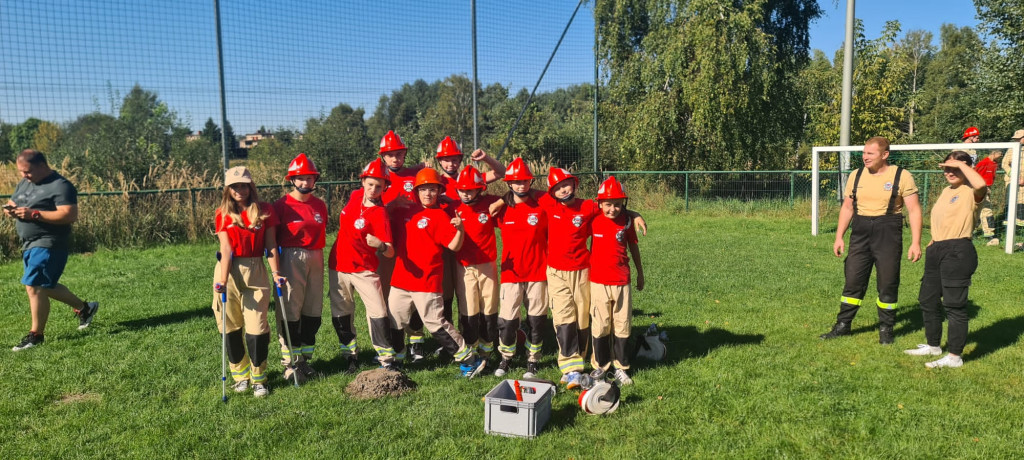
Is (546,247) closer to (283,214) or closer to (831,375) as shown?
(283,214)

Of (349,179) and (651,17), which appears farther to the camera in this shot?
(651,17)

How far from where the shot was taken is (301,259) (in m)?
5.34

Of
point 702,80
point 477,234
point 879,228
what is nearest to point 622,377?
point 477,234

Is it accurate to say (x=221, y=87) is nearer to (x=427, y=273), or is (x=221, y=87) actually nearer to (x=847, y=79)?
(x=427, y=273)

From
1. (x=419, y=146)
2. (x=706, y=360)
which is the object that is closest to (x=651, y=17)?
(x=419, y=146)

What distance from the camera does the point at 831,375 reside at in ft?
17.7

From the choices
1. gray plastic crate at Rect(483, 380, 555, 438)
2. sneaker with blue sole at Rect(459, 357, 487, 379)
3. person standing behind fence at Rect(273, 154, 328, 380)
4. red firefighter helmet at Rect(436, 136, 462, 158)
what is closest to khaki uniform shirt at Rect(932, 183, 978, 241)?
gray plastic crate at Rect(483, 380, 555, 438)

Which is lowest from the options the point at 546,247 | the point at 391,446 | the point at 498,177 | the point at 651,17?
the point at 391,446

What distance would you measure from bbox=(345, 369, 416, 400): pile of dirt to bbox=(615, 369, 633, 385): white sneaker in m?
1.67

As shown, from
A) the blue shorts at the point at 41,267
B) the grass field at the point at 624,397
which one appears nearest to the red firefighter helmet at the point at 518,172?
the grass field at the point at 624,397

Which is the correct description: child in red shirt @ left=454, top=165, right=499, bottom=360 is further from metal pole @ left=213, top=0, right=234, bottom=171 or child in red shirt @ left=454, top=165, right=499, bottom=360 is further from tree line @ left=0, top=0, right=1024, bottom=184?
tree line @ left=0, top=0, right=1024, bottom=184

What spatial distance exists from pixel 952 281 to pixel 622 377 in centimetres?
300

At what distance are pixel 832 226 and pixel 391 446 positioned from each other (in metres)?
13.7

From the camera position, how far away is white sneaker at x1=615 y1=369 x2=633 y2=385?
17.3ft
